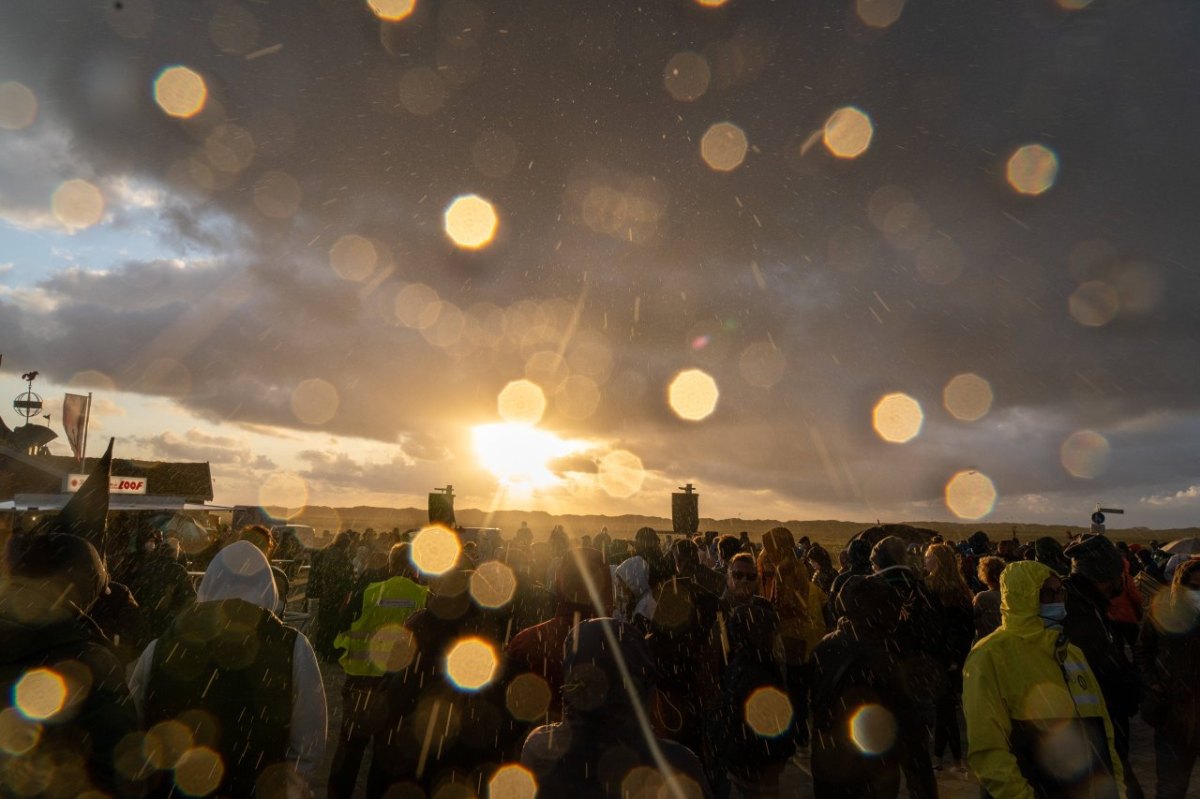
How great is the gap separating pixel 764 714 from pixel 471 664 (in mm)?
2270

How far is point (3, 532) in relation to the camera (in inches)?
847

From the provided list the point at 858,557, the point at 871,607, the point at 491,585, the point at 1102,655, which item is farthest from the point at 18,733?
the point at 858,557

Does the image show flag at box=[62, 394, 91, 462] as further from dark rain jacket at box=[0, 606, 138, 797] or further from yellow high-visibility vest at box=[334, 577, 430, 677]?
dark rain jacket at box=[0, 606, 138, 797]

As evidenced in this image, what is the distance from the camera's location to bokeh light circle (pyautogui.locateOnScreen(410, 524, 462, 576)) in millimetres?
5150

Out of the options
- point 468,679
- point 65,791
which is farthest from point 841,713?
point 65,791

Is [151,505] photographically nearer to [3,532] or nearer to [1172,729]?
[3,532]

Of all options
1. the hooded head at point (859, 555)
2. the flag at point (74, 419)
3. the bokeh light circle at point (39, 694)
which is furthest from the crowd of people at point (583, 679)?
the flag at point (74, 419)

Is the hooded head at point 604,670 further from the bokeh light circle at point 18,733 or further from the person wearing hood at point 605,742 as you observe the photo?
the bokeh light circle at point 18,733

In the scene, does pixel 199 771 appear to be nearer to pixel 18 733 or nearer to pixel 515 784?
pixel 18 733

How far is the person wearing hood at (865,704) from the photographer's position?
454cm

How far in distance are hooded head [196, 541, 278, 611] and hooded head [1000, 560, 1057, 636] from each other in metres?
3.87

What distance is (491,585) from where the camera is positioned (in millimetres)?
4957

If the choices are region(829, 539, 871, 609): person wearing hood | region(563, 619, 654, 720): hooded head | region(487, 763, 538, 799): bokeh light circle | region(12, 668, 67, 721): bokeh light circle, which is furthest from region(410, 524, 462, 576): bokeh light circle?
region(829, 539, 871, 609): person wearing hood

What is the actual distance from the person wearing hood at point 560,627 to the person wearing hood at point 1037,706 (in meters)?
2.10
